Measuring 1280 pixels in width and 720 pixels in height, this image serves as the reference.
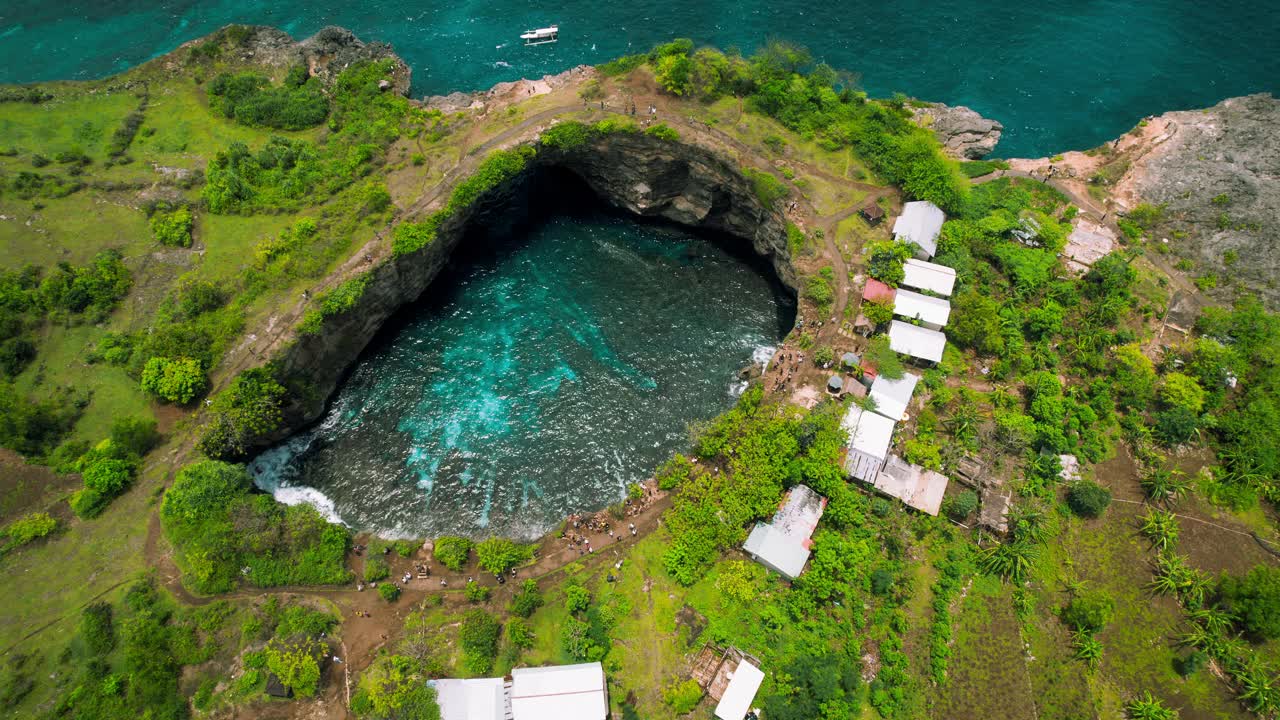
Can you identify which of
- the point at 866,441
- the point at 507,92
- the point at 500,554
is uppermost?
the point at 507,92

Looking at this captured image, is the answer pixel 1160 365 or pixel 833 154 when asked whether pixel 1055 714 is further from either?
pixel 833 154

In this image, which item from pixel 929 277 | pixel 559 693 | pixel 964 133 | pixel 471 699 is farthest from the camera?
pixel 964 133

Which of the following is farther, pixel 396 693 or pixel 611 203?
pixel 611 203

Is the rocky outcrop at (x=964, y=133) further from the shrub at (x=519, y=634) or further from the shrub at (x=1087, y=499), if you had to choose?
the shrub at (x=519, y=634)

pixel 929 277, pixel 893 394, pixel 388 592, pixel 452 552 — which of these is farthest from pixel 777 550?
pixel 929 277

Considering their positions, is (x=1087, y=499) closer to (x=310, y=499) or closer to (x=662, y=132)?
(x=662, y=132)

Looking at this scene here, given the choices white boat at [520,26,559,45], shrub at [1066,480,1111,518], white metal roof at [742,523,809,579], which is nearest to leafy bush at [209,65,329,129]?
white boat at [520,26,559,45]

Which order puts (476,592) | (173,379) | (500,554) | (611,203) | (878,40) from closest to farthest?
(476,592) < (500,554) < (173,379) < (611,203) < (878,40)

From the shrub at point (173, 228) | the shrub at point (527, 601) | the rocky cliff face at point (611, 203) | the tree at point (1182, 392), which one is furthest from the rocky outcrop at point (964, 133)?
the shrub at point (173, 228)
